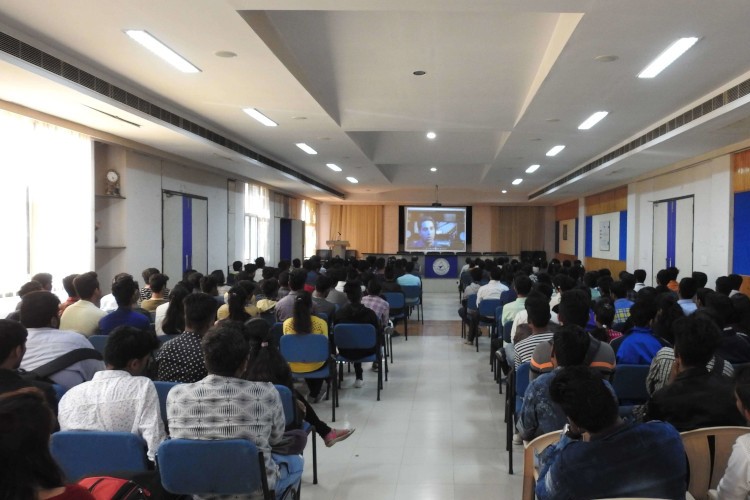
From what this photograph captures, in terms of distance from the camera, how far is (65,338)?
3.21 m

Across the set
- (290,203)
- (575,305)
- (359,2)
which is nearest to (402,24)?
(359,2)

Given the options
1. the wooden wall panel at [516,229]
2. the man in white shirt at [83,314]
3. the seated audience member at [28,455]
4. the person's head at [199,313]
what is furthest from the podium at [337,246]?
the seated audience member at [28,455]

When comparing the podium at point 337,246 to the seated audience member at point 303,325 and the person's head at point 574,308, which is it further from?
the person's head at point 574,308

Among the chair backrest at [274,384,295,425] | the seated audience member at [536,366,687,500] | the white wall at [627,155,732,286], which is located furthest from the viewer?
the white wall at [627,155,732,286]

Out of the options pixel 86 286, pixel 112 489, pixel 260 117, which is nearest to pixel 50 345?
pixel 86 286

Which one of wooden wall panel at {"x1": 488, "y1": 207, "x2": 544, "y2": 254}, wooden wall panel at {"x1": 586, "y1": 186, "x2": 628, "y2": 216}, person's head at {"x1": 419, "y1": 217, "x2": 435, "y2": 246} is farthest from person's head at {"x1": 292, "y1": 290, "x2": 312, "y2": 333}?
wooden wall panel at {"x1": 488, "y1": 207, "x2": 544, "y2": 254}

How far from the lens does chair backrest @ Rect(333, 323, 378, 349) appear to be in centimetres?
506

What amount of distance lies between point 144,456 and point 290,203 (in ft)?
50.4

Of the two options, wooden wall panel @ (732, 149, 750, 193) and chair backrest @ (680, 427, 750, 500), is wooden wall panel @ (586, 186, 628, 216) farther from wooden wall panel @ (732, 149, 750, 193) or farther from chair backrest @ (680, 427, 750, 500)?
chair backrest @ (680, 427, 750, 500)

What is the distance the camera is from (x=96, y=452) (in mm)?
2104

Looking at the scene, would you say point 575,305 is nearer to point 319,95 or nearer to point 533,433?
point 533,433

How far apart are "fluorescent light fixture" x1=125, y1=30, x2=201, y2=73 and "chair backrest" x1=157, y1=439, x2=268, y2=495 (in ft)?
11.1

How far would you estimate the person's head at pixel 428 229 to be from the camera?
63.8 ft

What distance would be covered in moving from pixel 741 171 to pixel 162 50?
321 inches
